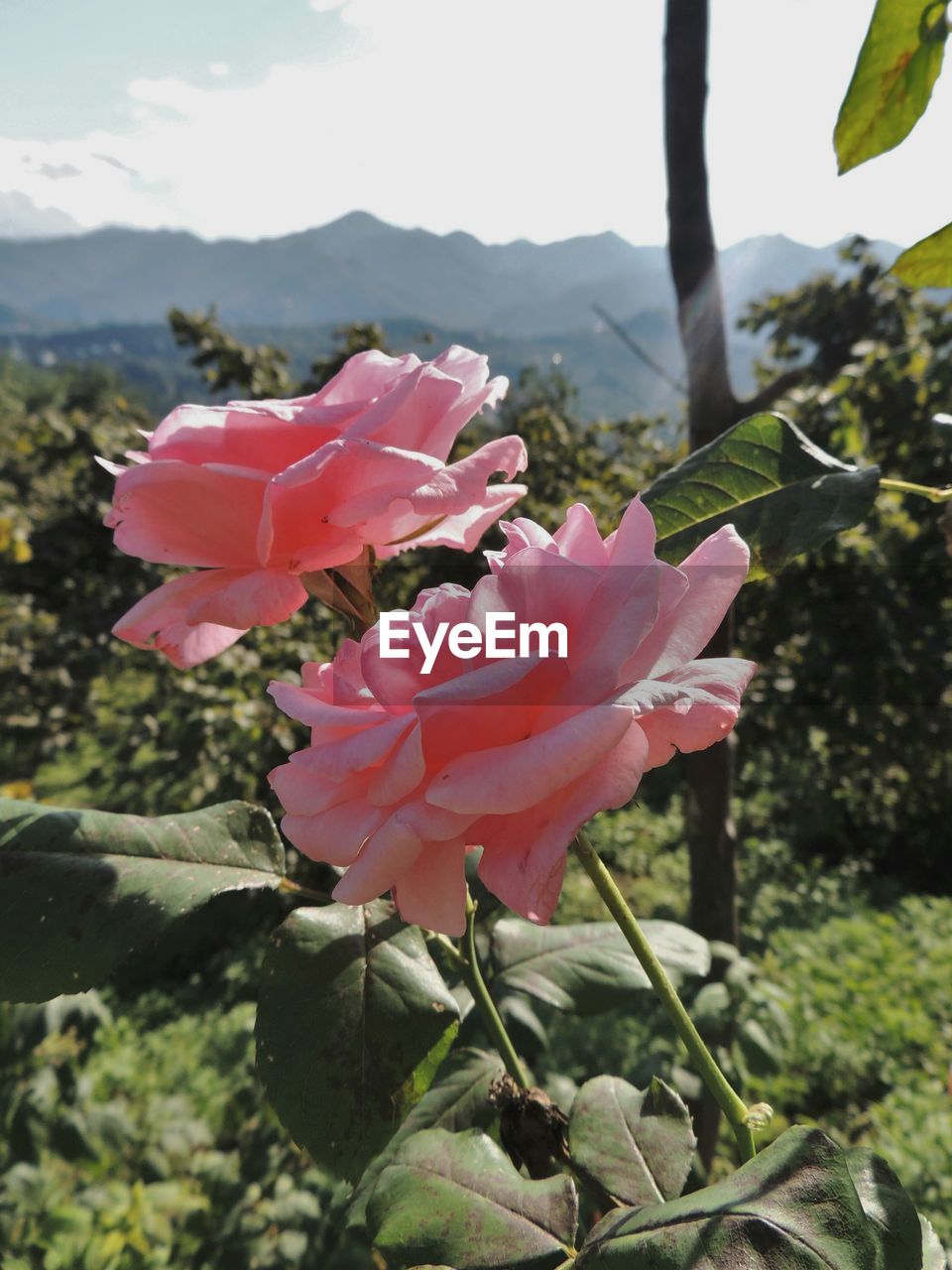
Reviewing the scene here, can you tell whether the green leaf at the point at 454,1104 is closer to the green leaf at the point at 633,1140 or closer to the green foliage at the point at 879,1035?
the green leaf at the point at 633,1140

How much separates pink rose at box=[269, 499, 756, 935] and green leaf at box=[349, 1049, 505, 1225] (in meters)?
0.34

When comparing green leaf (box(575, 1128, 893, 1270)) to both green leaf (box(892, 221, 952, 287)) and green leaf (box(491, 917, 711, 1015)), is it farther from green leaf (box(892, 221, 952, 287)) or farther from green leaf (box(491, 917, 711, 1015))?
green leaf (box(892, 221, 952, 287))

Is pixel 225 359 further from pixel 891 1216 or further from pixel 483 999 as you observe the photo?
pixel 891 1216

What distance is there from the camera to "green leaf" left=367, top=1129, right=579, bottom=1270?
1.26ft

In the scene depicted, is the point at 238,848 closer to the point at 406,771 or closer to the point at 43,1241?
the point at 406,771

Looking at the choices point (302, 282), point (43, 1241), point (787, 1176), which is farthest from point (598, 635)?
point (302, 282)

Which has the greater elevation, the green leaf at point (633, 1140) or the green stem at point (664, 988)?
the green stem at point (664, 988)

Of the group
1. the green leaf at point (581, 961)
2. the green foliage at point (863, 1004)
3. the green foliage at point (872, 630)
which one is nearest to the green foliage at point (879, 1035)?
the green foliage at point (863, 1004)

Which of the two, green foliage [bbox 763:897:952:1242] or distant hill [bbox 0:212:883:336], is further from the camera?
distant hill [bbox 0:212:883:336]

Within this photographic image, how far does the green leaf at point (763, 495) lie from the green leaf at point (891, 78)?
17cm

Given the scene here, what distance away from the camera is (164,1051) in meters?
2.56

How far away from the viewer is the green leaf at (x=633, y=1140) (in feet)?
1.48

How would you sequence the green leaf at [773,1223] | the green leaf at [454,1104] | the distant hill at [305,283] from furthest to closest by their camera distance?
the distant hill at [305,283], the green leaf at [454,1104], the green leaf at [773,1223]

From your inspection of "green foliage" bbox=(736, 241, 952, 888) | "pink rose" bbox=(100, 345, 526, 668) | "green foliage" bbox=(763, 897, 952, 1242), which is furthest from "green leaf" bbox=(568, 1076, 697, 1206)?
"green foliage" bbox=(736, 241, 952, 888)
